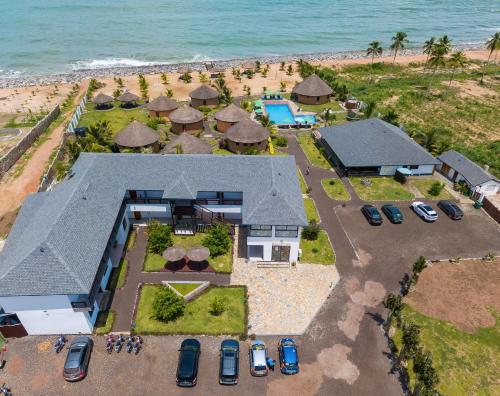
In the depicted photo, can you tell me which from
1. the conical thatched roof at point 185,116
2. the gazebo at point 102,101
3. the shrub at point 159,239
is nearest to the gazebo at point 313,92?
the conical thatched roof at point 185,116

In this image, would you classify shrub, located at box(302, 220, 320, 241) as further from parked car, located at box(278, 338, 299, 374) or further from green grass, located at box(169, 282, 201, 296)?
parked car, located at box(278, 338, 299, 374)

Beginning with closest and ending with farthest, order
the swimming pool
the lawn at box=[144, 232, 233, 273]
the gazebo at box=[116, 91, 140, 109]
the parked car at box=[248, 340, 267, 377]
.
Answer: the parked car at box=[248, 340, 267, 377] → the lawn at box=[144, 232, 233, 273] → the swimming pool → the gazebo at box=[116, 91, 140, 109]

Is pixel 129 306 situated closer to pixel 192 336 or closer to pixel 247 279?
pixel 192 336

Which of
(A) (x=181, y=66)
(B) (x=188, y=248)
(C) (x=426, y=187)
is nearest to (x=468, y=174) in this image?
(C) (x=426, y=187)

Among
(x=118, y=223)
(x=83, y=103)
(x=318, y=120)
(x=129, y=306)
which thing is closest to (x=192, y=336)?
(x=129, y=306)

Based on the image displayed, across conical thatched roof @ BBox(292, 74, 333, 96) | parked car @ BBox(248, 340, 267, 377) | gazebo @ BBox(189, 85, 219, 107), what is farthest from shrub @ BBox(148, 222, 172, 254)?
conical thatched roof @ BBox(292, 74, 333, 96)

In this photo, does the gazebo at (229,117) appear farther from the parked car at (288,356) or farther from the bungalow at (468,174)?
the parked car at (288,356)
